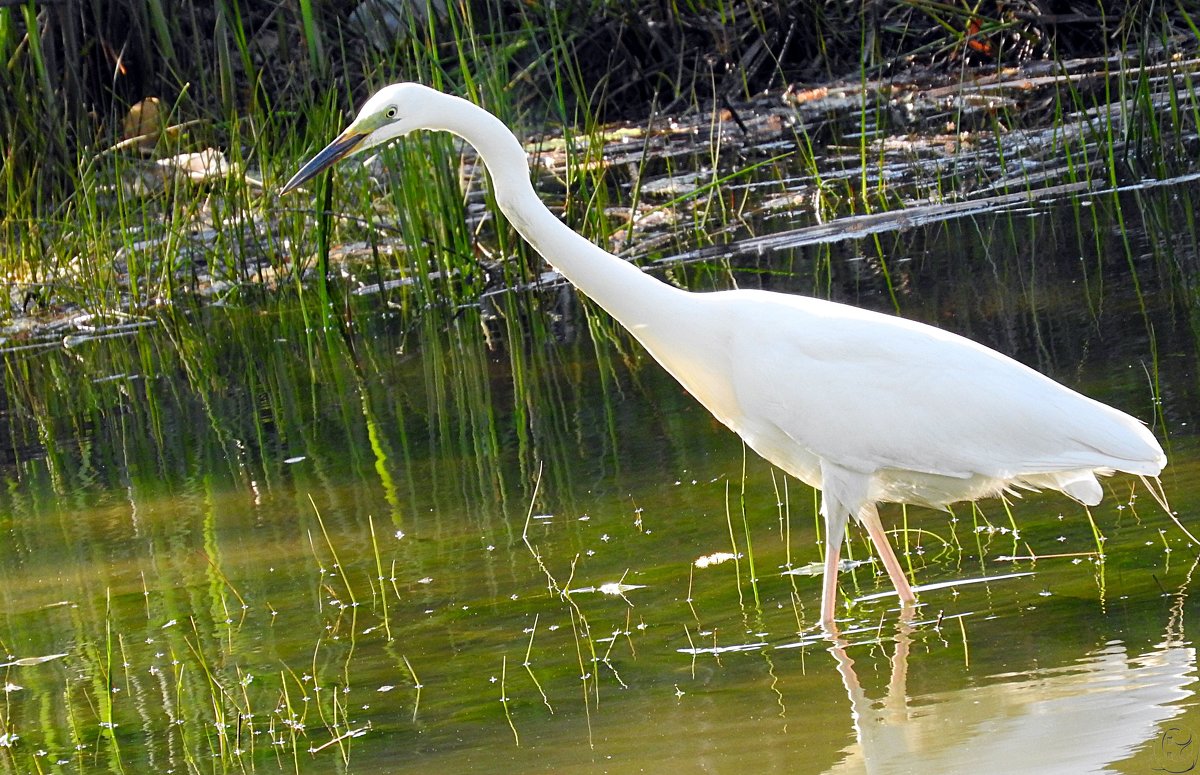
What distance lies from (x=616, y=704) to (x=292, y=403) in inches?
137

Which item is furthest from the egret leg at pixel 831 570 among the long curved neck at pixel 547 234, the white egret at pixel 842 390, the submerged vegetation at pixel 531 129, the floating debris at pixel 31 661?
the submerged vegetation at pixel 531 129

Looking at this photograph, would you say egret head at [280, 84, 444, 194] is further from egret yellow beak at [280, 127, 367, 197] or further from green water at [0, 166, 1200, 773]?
green water at [0, 166, 1200, 773]

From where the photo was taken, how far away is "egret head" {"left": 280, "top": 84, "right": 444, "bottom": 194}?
4020 mm

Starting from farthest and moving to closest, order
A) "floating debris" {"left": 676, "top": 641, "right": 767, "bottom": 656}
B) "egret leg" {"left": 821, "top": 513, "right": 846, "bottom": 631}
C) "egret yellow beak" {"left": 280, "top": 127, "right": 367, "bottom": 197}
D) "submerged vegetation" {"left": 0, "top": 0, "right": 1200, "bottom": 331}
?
1. "submerged vegetation" {"left": 0, "top": 0, "right": 1200, "bottom": 331}
2. "egret yellow beak" {"left": 280, "top": 127, "right": 367, "bottom": 197}
3. "egret leg" {"left": 821, "top": 513, "right": 846, "bottom": 631}
4. "floating debris" {"left": 676, "top": 641, "right": 767, "bottom": 656}

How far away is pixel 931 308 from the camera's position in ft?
20.2

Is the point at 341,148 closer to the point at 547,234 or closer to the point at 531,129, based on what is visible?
the point at 547,234

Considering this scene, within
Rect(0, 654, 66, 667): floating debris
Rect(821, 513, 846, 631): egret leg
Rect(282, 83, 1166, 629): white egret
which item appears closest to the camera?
Rect(821, 513, 846, 631): egret leg

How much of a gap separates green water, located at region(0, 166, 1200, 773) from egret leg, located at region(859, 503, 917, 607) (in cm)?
6

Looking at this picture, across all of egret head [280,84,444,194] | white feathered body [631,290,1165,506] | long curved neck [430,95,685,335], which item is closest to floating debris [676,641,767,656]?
white feathered body [631,290,1165,506]

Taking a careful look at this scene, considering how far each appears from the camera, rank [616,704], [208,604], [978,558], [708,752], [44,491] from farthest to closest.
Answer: [44,491] < [208,604] < [978,558] < [616,704] < [708,752]

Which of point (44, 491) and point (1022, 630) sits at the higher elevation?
point (44, 491)

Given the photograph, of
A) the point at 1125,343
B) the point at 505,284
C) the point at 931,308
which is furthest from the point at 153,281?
the point at 1125,343

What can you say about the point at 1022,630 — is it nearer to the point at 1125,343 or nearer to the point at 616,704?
the point at 616,704

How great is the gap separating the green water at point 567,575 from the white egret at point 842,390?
0.21 meters
